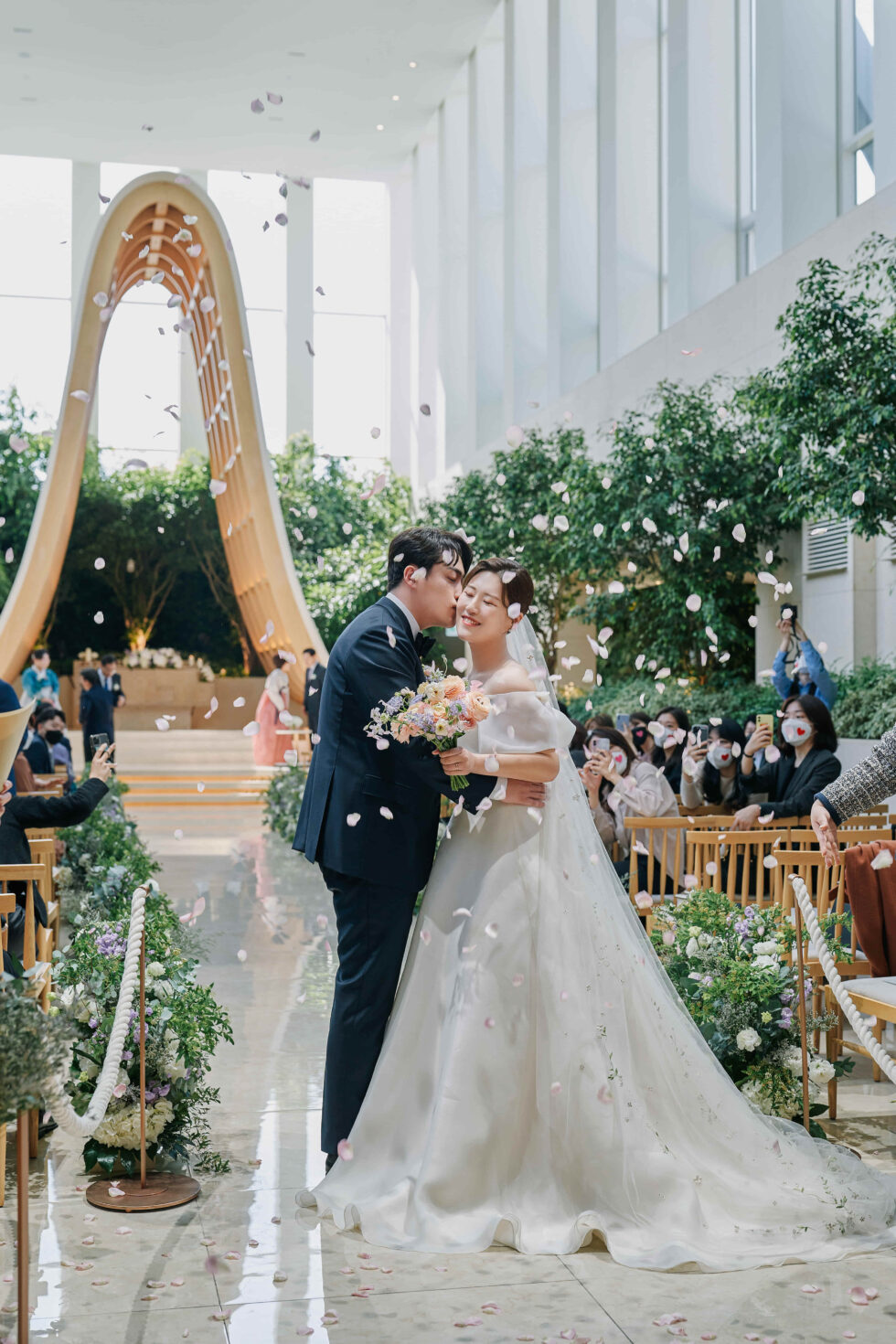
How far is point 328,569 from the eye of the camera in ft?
73.7

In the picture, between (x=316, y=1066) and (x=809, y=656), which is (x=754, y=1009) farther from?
(x=809, y=656)

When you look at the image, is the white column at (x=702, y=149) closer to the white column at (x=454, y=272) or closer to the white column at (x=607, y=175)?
the white column at (x=607, y=175)

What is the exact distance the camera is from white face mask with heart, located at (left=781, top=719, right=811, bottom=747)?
5.94 meters

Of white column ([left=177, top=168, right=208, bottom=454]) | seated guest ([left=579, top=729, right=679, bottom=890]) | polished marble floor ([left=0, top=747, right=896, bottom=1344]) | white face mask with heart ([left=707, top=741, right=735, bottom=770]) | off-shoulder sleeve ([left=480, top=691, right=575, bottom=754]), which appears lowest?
polished marble floor ([left=0, top=747, right=896, bottom=1344])


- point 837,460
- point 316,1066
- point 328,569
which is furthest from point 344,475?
point 316,1066

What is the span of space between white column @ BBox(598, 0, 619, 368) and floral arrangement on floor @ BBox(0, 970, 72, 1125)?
47.0ft

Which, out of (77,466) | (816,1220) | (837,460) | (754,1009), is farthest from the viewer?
(77,466)

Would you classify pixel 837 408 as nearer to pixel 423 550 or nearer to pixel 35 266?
pixel 423 550

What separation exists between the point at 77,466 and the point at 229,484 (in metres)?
2.44

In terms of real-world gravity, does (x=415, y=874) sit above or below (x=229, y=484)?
below

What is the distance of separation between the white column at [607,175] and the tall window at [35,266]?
1421 cm

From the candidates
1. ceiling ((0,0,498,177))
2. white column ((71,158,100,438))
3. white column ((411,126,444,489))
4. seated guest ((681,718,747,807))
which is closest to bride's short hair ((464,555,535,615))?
seated guest ((681,718,747,807))

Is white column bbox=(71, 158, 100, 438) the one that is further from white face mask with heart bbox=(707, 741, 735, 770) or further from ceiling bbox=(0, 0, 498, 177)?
white face mask with heart bbox=(707, 741, 735, 770)

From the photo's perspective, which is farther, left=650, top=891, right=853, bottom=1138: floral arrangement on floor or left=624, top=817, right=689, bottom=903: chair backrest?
left=624, top=817, right=689, bottom=903: chair backrest
